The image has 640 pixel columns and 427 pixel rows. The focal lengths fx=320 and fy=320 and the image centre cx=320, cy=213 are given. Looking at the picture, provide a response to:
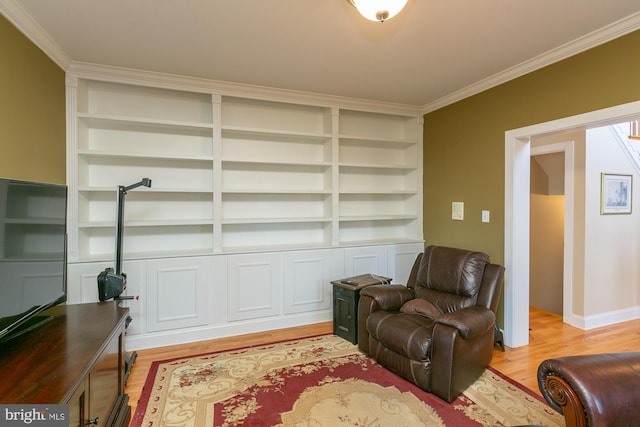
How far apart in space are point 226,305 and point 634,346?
3.93 m

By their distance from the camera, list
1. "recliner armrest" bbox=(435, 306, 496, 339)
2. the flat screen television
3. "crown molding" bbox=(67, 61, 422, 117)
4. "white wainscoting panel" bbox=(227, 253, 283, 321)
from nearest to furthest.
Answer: the flat screen television → "recliner armrest" bbox=(435, 306, 496, 339) → "crown molding" bbox=(67, 61, 422, 117) → "white wainscoting panel" bbox=(227, 253, 283, 321)

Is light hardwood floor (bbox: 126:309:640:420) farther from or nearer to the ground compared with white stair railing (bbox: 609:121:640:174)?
nearer to the ground

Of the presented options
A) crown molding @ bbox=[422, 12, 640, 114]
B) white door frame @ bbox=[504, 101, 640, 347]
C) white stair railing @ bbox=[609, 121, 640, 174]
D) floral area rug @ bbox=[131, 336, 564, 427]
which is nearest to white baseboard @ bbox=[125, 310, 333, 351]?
floral area rug @ bbox=[131, 336, 564, 427]

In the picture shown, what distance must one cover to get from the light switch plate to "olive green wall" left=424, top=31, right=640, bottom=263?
0.17ft

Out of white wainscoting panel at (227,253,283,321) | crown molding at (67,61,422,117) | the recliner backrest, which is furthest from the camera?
white wainscoting panel at (227,253,283,321)

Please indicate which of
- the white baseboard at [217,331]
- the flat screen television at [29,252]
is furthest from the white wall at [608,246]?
the flat screen television at [29,252]

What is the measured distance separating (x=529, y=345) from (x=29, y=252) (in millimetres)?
3820

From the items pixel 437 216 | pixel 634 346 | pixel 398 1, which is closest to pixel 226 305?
pixel 437 216

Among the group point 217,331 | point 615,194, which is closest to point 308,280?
point 217,331

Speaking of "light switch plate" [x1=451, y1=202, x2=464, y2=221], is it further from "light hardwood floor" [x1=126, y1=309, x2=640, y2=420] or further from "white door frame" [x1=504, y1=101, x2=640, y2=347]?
"light hardwood floor" [x1=126, y1=309, x2=640, y2=420]

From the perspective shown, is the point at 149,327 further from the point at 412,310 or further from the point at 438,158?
the point at 438,158

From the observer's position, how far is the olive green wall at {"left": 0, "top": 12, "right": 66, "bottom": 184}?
195 centimetres

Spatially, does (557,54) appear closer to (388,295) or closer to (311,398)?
(388,295)

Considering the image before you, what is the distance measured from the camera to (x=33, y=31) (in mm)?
2164
